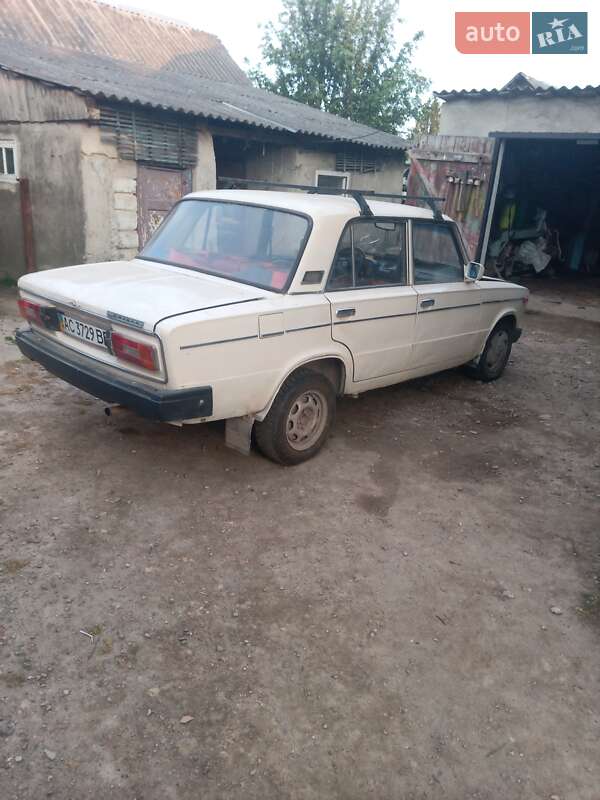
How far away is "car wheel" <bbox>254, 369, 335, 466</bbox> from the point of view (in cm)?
404

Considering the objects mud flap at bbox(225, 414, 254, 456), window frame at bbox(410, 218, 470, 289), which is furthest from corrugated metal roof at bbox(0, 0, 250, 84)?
mud flap at bbox(225, 414, 254, 456)

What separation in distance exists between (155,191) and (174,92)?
2423 millimetres

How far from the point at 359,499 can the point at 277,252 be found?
1740 millimetres

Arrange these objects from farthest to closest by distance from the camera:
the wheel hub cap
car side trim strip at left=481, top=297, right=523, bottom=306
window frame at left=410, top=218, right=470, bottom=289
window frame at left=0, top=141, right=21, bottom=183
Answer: window frame at left=0, top=141, right=21, bottom=183 → car side trim strip at left=481, top=297, right=523, bottom=306 → window frame at left=410, top=218, right=470, bottom=289 → the wheel hub cap

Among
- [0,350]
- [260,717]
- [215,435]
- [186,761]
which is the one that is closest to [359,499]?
[215,435]

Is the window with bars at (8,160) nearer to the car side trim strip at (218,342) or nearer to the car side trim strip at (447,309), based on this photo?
the car side trim strip at (447,309)

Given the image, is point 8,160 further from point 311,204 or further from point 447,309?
point 447,309

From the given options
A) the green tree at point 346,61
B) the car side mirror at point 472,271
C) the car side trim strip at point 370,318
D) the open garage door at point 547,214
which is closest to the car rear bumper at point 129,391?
the car side trim strip at point 370,318

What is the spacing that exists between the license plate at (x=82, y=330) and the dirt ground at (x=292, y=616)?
90 centimetres

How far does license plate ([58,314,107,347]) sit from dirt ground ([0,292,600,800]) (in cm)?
90

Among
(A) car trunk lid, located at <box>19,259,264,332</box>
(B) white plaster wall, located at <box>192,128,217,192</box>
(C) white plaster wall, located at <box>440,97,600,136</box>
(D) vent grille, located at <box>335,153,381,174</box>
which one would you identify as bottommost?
(A) car trunk lid, located at <box>19,259,264,332</box>

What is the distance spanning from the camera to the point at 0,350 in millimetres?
6430

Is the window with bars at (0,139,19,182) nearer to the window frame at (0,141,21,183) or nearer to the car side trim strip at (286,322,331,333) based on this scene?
the window frame at (0,141,21,183)

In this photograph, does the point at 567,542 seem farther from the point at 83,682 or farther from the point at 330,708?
the point at 83,682
